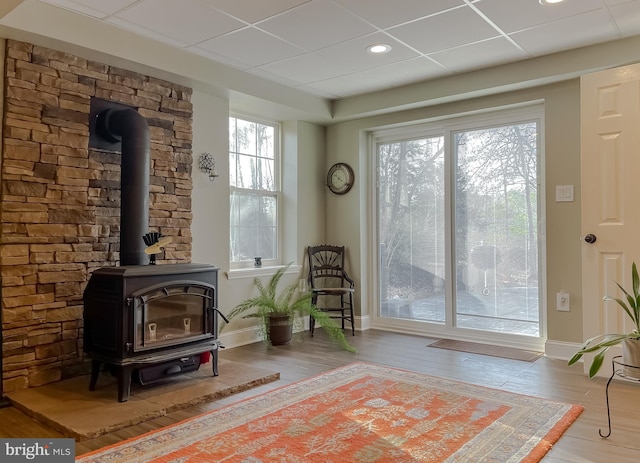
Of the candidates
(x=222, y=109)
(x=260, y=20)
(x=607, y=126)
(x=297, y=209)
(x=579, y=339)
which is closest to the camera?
(x=260, y=20)

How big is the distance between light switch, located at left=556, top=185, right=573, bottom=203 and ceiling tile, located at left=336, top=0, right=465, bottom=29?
5.90ft

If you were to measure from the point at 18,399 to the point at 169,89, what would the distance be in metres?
2.40

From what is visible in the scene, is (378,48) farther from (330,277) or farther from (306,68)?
(330,277)

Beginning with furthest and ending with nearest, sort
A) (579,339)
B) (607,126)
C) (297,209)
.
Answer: (297,209) → (579,339) → (607,126)

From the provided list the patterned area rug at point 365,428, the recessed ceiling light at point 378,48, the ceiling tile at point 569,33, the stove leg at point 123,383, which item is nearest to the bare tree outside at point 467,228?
the ceiling tile at point 569,33

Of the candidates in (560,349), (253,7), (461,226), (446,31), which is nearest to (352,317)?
(461,226)

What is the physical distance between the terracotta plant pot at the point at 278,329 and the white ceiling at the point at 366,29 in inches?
84.0

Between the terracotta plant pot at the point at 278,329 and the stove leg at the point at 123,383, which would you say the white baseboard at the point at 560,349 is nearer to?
the terracotta plant pot at the point at 278,329

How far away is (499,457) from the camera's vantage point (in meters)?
2.18

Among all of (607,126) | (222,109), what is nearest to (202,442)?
(222,109)

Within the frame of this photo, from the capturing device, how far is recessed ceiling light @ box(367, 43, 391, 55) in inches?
142

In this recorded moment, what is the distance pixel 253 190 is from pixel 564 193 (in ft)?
9.17

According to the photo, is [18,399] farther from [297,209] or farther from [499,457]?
[297,209]

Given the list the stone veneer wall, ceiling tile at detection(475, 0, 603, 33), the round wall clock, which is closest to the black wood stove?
the stone veneer wall
